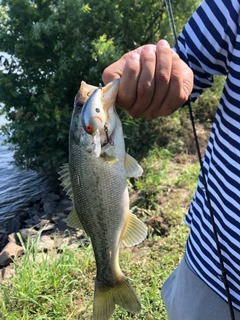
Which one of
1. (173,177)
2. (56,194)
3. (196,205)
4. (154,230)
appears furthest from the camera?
(56,194)

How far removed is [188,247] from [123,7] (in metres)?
5.47

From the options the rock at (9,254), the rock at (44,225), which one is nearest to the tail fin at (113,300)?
the rock at (9,254)

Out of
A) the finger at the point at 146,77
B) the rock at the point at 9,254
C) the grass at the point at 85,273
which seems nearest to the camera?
the finger at the point at 146,77

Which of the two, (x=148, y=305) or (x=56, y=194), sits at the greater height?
(x=148, y=305)

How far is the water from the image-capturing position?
6.02 meters

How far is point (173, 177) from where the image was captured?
17.8 feet

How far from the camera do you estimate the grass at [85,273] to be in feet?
9.79

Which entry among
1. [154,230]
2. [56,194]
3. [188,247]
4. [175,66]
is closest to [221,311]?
[188,247]

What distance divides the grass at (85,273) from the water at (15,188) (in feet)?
7.78

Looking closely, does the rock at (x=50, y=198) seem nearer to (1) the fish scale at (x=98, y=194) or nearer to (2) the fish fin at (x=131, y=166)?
(1) the fish scale at (x=98, y=194)

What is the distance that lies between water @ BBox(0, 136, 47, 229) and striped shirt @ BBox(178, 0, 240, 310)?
454 centimetres

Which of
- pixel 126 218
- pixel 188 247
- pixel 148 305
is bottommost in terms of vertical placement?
pixel 148 305

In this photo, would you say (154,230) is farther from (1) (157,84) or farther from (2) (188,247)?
(1) (157,84)

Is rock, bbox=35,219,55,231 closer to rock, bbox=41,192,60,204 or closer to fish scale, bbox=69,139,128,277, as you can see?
rock, bbox=41,192,60,204
